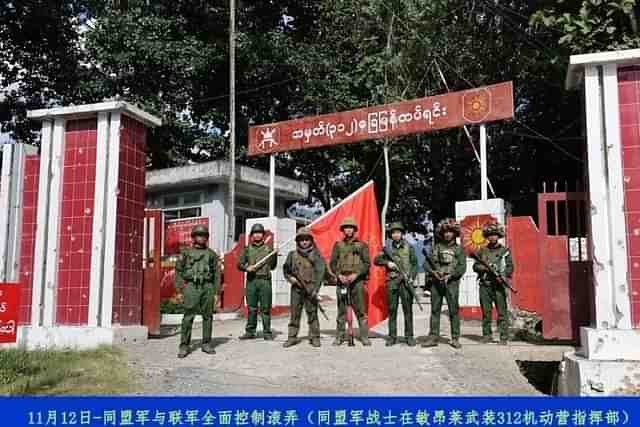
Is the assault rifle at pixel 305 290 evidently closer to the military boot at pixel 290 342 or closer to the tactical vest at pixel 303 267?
the tactical vest at pixel 303 267

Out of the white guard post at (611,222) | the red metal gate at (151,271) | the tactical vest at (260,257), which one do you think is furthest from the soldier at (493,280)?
the red metal gate at (151,271)

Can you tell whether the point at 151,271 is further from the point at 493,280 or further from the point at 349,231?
the point at 493,280

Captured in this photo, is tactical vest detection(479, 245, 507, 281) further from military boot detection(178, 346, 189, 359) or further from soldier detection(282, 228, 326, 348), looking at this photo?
military boot detection(178, 346, 189, 359)

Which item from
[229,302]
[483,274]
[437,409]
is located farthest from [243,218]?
[437,409]

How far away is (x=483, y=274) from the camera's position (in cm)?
870

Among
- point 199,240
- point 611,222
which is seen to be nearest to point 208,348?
point 199,240

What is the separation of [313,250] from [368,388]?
2.80 meters

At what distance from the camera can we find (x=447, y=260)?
8.24m

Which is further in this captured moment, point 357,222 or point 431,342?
point 357,222

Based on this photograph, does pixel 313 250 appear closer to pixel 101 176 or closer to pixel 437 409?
pixel 101 176

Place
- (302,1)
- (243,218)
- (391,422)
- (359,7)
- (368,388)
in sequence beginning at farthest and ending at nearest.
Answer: (302,1) < (359,7) < (243,218) < (368,388) < (391,422)

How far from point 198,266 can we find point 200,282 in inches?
7.5

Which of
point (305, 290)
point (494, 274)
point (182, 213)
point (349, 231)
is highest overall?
point (182, 213)

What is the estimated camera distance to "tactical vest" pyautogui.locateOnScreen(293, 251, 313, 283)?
8.26m
